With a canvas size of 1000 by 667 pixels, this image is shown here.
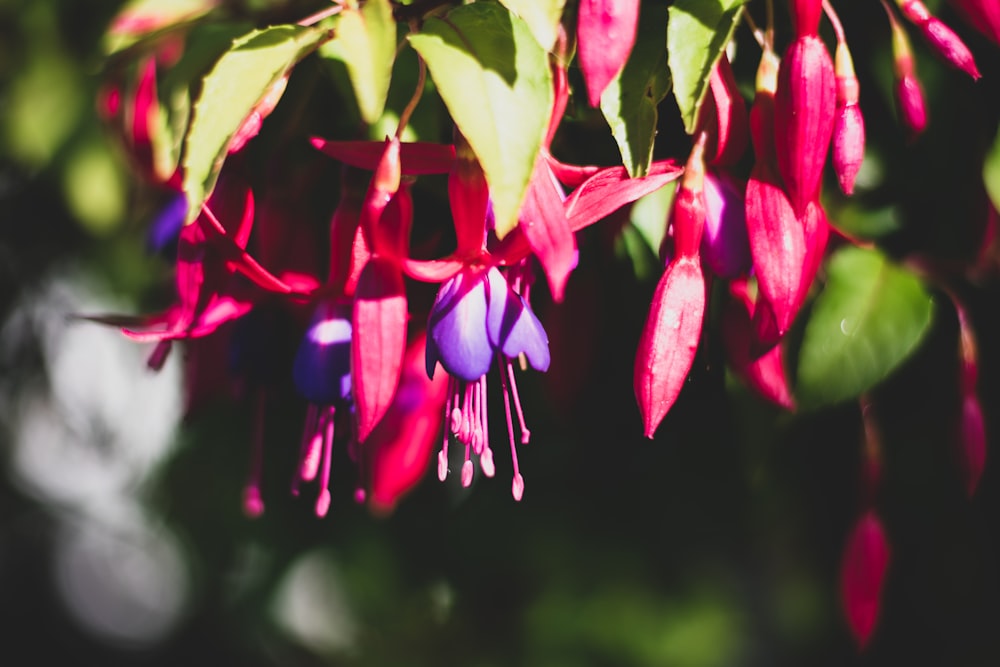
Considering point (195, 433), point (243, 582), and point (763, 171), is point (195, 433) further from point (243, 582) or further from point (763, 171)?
point (763, 171)

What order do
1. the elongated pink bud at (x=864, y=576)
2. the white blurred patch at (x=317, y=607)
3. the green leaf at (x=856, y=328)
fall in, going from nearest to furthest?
1. the green leaf at (x=856, y=328)
2. the elongated pink bud at (x=864, y=576)
3. the white blurred patch at (x=317, y=607)

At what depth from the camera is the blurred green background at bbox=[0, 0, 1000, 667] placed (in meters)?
0.75

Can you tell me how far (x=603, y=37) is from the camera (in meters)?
0.48

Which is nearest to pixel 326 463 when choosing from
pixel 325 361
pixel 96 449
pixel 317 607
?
pixel 325 361

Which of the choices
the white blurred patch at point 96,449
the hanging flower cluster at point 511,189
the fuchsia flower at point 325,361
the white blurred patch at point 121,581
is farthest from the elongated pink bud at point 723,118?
the white blurred patch at point 121,581

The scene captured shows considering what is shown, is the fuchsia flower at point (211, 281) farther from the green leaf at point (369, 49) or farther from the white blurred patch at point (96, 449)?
the white blurred patch at point (96, 449)

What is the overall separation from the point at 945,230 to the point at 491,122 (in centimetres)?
50

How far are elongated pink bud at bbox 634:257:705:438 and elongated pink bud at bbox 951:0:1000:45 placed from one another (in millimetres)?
221

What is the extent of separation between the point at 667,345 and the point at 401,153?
0.17 m

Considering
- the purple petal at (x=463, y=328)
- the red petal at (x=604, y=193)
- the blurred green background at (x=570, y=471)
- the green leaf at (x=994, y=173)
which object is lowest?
the blurred green background at (x=570, y=471)

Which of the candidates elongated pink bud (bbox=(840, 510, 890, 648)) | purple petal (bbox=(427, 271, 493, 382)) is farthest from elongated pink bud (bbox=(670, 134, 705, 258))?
elongated pink bud (bbox=(840, 510, 890, 648))

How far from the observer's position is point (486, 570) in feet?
3.68

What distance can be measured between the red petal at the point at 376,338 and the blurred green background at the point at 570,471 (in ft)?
0.57

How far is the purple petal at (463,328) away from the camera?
0.52 m
